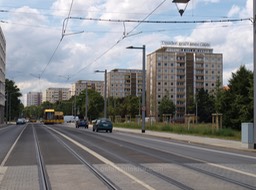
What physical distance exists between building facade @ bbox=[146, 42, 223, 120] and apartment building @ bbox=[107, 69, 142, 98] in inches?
1280

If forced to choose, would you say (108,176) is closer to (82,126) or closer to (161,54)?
(82,126)

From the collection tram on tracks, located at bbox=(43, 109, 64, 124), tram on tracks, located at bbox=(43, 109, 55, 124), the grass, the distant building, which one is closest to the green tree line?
the distant building

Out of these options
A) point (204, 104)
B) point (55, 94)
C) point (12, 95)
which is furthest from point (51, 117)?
point (55, 94)

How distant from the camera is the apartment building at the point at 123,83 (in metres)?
186

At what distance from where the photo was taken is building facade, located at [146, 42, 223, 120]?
147 meters

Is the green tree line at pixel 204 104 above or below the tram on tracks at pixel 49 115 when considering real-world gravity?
above

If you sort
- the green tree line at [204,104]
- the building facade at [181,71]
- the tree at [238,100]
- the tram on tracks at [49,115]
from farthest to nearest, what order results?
the building facade at [181,71] → the tram on tracks at [49,115] → the green tree line at [204,104] → the tree at [238,100]

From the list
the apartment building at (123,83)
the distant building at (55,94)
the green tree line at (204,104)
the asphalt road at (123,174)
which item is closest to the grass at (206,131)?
the green tree line at (204,104)

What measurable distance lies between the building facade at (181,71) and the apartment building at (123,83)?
107 ft

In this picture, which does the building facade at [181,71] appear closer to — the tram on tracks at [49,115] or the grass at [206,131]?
the tram on tracks at [49,115]

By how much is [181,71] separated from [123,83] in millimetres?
43920

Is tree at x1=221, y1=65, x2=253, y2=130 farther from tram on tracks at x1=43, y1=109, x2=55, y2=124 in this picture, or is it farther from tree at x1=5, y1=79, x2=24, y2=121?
tree at x1=5, y1=79, x2=24, y2=121

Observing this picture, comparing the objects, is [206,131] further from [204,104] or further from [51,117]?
[204,104]

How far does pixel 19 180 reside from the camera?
11188mm
